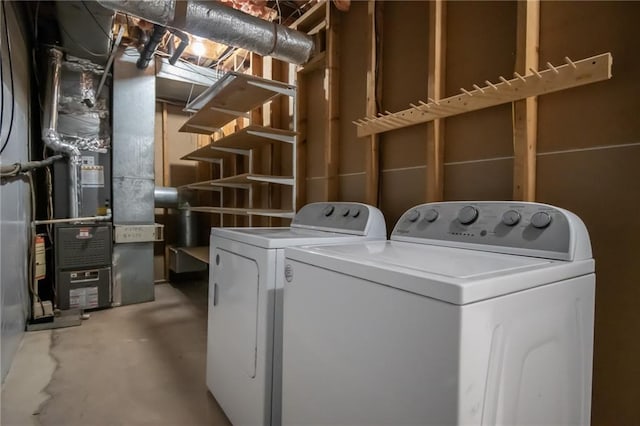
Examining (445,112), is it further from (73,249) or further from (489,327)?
(73,249)

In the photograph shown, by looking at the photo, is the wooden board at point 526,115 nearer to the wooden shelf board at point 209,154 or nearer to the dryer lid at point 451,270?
the dryer lid at point 451,270

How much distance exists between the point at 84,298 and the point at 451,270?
136 inches

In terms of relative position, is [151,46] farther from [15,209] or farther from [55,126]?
[15,209]

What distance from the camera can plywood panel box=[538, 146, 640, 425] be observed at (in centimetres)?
113

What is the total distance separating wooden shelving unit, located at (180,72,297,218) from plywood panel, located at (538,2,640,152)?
1643 mm

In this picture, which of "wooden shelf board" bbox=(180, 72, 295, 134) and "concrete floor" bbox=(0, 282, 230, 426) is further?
"wooden shelf board" bbox=(180, 72, 295, 134)

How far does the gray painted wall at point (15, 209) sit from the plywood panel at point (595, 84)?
8.98 feet

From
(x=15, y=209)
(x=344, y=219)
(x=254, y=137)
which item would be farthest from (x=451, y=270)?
(x=15, y=209)

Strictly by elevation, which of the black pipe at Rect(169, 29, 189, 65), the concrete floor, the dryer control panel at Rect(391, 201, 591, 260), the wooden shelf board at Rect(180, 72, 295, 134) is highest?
the black pipe at Rect(169, 29, 189, 65)

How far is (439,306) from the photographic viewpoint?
705 mm

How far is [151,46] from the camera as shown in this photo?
288 centimetres

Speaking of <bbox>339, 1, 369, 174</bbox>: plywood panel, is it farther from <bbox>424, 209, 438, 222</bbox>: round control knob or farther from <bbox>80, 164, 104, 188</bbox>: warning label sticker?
<bbox>80, 164, 104, 188</bbox>: warning label sticker

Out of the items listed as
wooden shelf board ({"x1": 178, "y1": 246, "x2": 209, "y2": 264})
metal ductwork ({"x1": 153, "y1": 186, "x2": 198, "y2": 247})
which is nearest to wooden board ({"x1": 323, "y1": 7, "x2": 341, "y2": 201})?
wooden shelf board ({"x1": 178, "y1": 246, "x2": 209, "y2": 264})

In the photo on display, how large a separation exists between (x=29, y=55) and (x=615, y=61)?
404 cm
